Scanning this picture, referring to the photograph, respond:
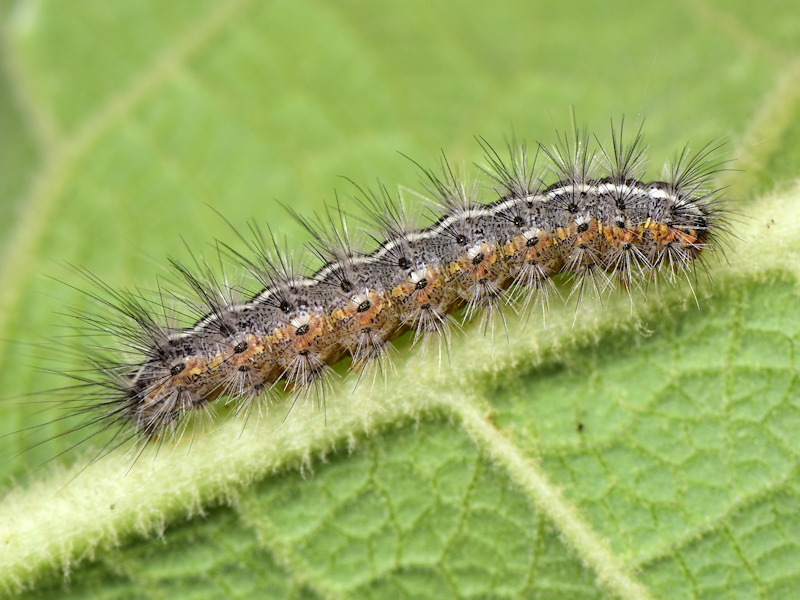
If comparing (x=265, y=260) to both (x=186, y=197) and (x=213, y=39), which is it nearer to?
(x=186, y=197)

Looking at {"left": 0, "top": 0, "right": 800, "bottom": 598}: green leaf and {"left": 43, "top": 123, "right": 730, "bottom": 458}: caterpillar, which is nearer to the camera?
{"left": 0, "top": 0, "right": 800, "bottom": 598}: green leaf

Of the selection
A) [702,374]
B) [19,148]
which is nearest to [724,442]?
[702,374]

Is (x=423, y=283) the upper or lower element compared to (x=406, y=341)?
upper

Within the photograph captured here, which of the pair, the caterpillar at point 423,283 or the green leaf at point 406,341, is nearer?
the green leaf at point 406,341

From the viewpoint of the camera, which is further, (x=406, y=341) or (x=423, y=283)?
(x=406, y=341)
